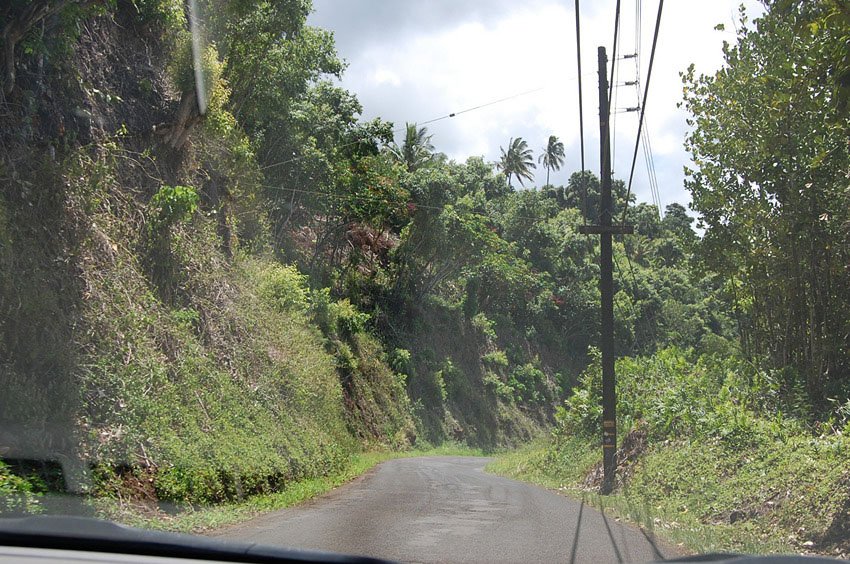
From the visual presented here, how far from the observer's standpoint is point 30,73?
38.8ft

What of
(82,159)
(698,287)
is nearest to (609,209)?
(82,159)

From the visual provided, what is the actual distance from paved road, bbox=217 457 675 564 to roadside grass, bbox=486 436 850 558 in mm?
776

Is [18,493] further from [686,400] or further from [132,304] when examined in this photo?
[686,400]

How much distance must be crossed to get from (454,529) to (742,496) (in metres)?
4.57

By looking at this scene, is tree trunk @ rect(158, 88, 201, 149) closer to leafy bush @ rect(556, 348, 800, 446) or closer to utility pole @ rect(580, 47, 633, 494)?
utility pole @ rect(580, 47, 633, 494)

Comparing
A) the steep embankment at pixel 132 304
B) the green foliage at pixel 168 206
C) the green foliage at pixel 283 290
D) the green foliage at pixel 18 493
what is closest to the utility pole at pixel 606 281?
the steep embankment at pixel 132 304

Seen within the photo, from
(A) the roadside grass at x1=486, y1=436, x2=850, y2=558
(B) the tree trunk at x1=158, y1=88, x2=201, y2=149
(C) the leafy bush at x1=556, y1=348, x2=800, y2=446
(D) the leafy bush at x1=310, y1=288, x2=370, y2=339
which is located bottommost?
(A) the roadside grass at x1=486, y1=436, x2=850, y2=558

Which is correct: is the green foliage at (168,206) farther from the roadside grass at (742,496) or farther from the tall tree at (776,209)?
the tall tree at (776,209)

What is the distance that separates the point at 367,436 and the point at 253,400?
16918 millimetres

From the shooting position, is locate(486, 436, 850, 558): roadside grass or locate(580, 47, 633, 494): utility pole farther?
locate(580, 47, 633, 494): utility pole

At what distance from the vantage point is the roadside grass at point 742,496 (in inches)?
364

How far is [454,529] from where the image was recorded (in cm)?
970

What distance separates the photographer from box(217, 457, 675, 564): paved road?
318 inches

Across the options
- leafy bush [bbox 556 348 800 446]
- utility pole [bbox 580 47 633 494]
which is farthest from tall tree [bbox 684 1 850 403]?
utility pole [bbox 580 47 633 494]
